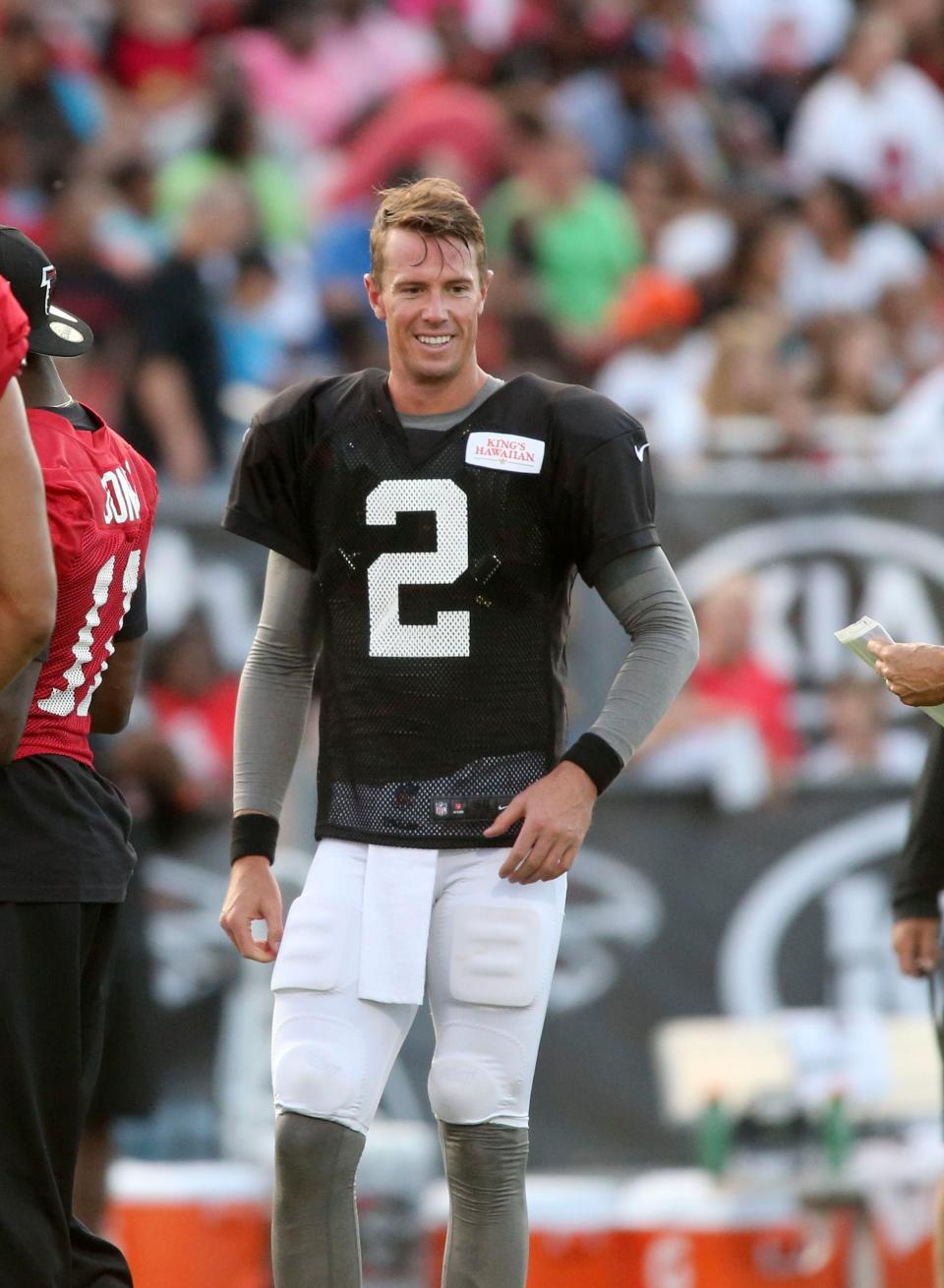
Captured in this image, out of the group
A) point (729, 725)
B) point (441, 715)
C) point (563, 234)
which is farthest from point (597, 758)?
point (563, 234)

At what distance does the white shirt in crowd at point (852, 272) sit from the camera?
426 inches

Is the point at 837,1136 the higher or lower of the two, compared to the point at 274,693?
lower

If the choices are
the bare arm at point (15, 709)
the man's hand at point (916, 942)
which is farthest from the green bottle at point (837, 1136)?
the bare arm at point (15, 709)

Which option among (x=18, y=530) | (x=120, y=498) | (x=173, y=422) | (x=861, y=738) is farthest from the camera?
(x=173, y=422)

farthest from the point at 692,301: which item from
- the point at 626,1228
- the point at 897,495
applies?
the point at 626,1228

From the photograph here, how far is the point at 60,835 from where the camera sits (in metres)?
3.39

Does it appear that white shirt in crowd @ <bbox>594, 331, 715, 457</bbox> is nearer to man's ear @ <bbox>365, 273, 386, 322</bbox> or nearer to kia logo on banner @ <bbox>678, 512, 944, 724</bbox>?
kia logo on banner @ <bbox>678, 512, 944, 724</bbox>

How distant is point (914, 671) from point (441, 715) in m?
0.88

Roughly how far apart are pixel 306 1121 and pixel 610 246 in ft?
24.6

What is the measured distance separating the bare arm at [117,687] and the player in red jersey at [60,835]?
0.42ft

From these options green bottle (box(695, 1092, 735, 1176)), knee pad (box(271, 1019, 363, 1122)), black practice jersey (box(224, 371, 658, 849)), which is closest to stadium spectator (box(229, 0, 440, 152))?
green bottle (box(695, 1092, 735, 1176))

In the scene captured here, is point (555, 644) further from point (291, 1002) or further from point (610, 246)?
point (610, 246)

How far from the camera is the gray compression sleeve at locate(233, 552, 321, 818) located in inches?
161

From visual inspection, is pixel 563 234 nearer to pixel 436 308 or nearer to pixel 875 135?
pixel 875 135
